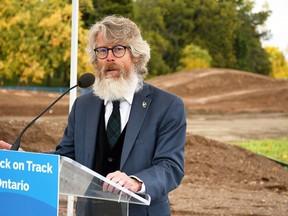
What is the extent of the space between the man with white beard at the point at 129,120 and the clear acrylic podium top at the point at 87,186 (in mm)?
351

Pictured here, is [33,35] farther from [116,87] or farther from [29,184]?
[29,184]

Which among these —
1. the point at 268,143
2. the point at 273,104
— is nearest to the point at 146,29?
the point at 273,104

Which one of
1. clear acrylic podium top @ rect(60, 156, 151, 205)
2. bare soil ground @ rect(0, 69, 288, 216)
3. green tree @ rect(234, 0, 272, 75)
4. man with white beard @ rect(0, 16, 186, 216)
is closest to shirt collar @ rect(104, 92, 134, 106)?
man with white beard @ rect(0, 16, 186, 216)

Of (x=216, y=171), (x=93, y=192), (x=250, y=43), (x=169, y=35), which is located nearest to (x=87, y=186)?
(x=93, y=192)

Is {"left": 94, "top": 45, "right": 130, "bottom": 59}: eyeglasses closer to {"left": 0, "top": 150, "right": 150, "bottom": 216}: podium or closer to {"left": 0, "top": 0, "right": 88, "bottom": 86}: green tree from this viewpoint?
{"left": 0, "top": 150, "right": 150, "bottom": 216}: podium

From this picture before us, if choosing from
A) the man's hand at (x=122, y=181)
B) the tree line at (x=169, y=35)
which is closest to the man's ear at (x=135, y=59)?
the man's hand at (x=122, y=181)

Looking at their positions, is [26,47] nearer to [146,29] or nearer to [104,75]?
[146,29]

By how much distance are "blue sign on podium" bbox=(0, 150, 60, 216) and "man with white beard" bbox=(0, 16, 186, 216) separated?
548 mm

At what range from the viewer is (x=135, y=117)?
2.98m

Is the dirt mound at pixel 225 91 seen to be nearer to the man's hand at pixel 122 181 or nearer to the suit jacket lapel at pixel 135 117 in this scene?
the suit jacket lapel at pixel 135 117

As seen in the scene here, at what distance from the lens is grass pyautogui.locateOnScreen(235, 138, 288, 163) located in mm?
17953

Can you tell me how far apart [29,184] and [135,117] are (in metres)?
0.70

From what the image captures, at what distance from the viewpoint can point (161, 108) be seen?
3006mm

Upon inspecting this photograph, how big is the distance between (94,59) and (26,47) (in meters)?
28.0
